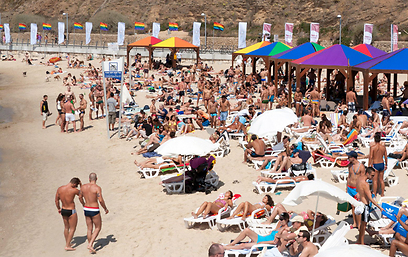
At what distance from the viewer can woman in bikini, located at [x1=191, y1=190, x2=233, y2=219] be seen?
6832mm

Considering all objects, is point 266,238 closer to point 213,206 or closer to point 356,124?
point 213,206

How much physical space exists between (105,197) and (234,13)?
58.7m

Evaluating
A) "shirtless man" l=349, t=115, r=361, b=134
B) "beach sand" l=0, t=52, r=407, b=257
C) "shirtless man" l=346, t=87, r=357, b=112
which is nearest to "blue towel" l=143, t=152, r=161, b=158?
"beach sand" l=0, t=52, r=407, b=257

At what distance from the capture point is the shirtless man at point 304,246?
5043 mm

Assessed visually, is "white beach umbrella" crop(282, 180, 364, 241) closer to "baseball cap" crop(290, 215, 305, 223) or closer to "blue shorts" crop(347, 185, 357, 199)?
"blue shorts" crop(347, 185, 357, 199)

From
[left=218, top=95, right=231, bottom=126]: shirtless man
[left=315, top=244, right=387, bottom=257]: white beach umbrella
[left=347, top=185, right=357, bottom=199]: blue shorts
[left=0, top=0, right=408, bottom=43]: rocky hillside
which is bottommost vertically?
[left=347, top=185, right=357, bottom=199]: blue shorts

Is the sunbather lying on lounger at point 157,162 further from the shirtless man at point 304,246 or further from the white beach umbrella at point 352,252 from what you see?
the white beach umbrella at point 352,252

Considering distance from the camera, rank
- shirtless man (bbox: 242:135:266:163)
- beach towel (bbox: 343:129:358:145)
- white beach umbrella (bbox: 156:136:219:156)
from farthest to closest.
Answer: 1. beach towel (bbox: 343:129:358:145)
2. shirtless man (bbox: 242:135:266:163)
3. white beach umbrella (bbox: 156:136:219:156)

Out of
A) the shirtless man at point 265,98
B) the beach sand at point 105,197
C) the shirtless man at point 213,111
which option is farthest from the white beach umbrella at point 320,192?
the shirtless man at point 265,98

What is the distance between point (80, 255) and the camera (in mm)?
6320

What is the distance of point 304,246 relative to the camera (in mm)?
5109

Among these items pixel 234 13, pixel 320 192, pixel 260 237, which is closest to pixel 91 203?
pixel 260 237

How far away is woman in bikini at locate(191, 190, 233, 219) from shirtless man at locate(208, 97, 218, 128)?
21.3 ft

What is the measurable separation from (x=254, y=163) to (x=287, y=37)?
2165cm
